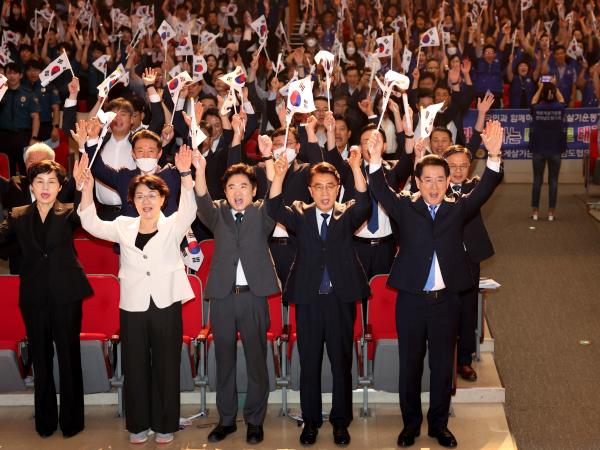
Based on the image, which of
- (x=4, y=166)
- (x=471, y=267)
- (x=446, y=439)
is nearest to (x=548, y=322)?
(x=471, y=267)

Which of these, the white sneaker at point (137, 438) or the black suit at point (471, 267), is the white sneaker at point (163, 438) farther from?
the black suit at point (471, 267)

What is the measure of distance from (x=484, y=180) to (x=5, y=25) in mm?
13497

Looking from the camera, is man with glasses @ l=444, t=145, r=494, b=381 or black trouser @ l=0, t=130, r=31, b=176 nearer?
man with glasses @ l=444, t=145, r=494, b=381

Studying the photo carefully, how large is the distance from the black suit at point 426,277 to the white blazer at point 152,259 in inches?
48.9

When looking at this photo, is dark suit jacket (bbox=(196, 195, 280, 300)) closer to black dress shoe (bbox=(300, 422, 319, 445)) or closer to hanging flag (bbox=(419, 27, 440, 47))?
black dress shoe (bbox=(300, 422, 319, 445))

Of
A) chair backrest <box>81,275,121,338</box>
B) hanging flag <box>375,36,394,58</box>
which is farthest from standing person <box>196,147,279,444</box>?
hanging flag <box>375,36,394,58</box>

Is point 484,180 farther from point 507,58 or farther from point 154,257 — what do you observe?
point 507,58

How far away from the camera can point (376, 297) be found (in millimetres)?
6762

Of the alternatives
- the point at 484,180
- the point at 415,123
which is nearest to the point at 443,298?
the point at 484,180

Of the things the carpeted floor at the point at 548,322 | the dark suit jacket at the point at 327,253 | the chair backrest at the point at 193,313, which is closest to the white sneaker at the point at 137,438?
the chair backrest at the point at 193,313

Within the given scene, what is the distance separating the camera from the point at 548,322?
856cm

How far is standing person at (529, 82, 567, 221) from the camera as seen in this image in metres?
12.2

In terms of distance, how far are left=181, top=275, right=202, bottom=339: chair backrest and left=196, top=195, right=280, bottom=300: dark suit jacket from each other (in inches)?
24.3

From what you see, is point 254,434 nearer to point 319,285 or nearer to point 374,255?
point 319,285
